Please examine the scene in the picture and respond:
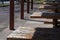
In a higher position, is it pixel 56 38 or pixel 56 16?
pixel 56 16

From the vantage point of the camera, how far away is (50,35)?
372 centimetres

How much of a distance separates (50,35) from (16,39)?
92cm

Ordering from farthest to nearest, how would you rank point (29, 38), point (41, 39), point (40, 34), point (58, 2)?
1. point (58, 2)
2. point (40, 34)
3. point (41, 39)
4. point (29, 38)

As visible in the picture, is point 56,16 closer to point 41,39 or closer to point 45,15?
point 45,15

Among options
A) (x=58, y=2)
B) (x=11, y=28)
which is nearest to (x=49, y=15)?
(x=58, y=2)

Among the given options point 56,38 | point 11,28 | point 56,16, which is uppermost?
point 56,16

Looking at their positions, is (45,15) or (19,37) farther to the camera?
(45,15)

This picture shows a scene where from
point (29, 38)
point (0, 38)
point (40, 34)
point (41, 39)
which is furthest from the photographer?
point (0, 38)

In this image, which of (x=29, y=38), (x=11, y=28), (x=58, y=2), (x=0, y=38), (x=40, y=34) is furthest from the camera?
(x=11, y=28)

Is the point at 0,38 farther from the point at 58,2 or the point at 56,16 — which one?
the point at 56,16

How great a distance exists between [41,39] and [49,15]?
1.54 ft

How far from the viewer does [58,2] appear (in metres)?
4.83

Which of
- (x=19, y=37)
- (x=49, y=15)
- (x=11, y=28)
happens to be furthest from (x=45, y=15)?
(x=11, y=28)

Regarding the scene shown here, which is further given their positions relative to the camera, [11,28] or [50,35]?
[11,28]
